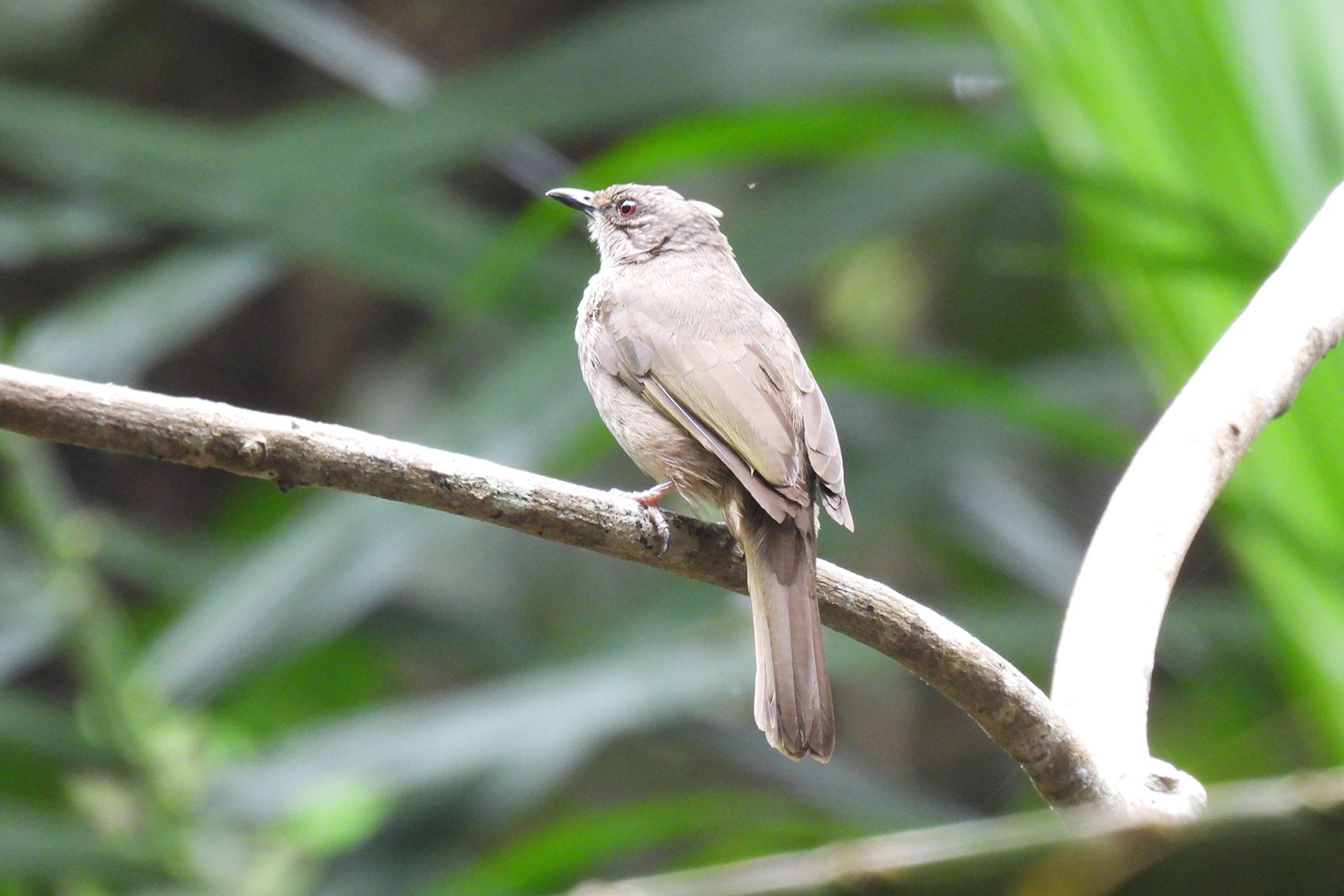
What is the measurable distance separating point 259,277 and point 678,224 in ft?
9.12

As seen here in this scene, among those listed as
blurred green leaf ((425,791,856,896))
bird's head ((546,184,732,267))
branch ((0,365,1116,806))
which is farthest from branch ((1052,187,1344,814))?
blurred green leaf ((425,791,856,896))

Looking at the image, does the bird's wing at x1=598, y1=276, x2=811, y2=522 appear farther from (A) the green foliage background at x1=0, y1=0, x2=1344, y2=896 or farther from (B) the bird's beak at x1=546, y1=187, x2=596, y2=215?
(A) the green foliage background at x1=0, y1=0, x2=1344, y2=896

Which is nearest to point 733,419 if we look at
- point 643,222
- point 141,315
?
point 643,222

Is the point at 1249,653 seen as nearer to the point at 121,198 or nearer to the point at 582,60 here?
the point at 582,60

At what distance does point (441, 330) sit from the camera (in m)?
7.94

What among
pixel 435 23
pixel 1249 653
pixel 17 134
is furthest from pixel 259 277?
pixel 1249 653

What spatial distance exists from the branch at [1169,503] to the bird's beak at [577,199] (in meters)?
2.63

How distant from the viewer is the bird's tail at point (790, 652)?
276cm

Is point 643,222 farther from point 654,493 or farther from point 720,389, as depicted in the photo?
point 654,493

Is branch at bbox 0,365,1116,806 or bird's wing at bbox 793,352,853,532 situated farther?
bird's wing at bbox 793,352,853,532

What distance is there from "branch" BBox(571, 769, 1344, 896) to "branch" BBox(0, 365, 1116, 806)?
3.48ft

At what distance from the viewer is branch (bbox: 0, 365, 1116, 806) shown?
77.9 inches

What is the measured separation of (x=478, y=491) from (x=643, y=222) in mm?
2627

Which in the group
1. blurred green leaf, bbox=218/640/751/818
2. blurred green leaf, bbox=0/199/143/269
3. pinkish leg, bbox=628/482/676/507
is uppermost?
blurred green leaf, bbox=0/199/143/269
